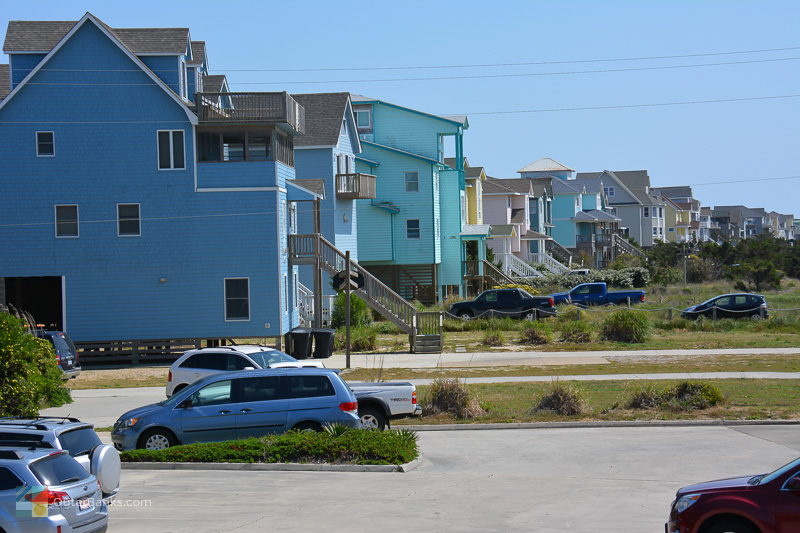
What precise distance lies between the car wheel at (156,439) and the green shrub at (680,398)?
10504mm

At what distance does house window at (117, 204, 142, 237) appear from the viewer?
38.4m

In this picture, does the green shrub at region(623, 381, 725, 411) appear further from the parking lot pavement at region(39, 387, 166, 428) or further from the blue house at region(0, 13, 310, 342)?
the blue house at region(0, 13, 310, 342)

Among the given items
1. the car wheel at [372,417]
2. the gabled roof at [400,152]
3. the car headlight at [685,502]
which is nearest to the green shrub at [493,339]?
the car wheel at [372,417]

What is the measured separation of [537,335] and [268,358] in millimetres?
17429

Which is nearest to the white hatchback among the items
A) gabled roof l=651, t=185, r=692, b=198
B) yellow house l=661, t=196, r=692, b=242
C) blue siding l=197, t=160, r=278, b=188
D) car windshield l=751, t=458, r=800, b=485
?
blue siding l=197, t=160, r=278, b=188

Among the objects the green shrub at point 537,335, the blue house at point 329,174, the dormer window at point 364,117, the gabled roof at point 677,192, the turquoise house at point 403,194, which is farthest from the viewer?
the gabled roof at point 677,192

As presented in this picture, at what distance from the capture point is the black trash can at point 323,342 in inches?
1454

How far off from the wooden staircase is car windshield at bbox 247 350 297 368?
1330 centimetres

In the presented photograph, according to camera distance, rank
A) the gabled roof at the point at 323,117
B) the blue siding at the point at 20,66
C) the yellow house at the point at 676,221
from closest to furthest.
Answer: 1. the blue siding at the point at 20,66
2. the gabled roof at the point at 323,117
3. the yellow house at the point at 676,221

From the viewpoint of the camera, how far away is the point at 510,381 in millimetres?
28031

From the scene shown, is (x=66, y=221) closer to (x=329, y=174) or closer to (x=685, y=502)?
(x=329, y=174)

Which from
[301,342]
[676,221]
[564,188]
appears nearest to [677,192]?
[676,221]

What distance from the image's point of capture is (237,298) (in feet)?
126

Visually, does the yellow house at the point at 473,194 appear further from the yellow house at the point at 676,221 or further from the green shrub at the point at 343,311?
the yellow house at the point at 676,221
